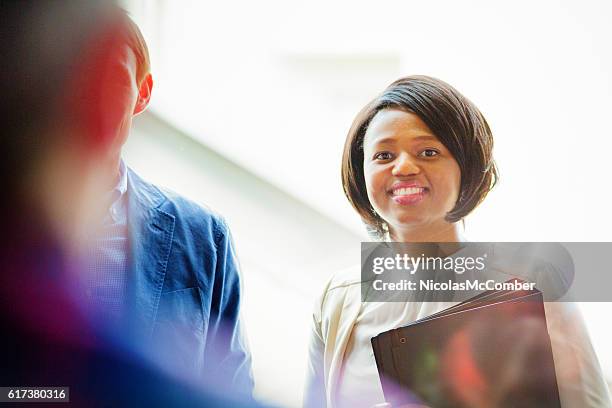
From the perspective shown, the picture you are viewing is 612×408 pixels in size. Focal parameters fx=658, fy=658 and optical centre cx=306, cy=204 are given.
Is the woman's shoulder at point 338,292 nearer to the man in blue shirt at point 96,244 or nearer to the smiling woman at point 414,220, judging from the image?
the smiling woman at point 414,220

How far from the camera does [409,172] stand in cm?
109

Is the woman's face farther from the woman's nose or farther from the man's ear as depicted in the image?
the man's ear

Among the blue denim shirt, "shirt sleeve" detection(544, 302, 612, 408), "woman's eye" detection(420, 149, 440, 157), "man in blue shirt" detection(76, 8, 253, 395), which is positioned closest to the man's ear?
"man in blue shirt" detection(76, 8, 253, 395)

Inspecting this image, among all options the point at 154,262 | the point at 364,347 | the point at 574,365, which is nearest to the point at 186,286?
the point at 154,262

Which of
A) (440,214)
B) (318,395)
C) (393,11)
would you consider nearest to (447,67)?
(393,11)

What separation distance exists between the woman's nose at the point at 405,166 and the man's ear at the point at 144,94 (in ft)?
1.58

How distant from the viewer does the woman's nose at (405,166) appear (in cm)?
109

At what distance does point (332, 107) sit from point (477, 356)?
50 cm

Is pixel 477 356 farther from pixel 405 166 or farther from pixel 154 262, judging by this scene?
pixel 154 262

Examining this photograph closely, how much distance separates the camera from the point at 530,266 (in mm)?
1121

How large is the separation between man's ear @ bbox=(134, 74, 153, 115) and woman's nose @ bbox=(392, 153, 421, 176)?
1.58 ft

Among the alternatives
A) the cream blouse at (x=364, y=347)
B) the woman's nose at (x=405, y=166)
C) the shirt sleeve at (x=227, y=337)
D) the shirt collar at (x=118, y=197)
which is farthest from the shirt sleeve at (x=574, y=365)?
the shirt collar at (x=118, y=197)

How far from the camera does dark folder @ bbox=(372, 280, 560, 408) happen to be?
1.04 metres

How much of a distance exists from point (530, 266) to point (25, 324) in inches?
35.7
